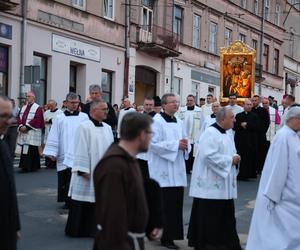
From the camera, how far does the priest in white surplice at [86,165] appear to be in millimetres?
8352

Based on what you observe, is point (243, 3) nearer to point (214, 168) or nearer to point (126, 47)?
point (126, 47)

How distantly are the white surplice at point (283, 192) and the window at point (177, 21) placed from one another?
26353mm

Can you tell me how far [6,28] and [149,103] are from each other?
435 inches

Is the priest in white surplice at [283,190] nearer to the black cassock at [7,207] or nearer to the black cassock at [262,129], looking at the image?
the black cassock at [7,207]

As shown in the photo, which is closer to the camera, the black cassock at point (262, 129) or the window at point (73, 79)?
the black cassock at point (262, 129)

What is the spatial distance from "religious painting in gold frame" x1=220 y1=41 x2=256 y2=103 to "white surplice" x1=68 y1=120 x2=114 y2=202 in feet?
46.1

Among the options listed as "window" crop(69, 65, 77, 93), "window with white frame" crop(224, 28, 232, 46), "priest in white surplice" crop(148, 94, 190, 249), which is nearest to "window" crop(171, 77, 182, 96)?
"window with white frame" crop(224, 28, 232, 46)

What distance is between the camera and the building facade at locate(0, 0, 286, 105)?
22078 mm

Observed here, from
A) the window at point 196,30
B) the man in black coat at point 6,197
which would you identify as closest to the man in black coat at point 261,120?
the man in black coat at point 6,197

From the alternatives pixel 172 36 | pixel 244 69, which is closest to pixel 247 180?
pixel 244 69

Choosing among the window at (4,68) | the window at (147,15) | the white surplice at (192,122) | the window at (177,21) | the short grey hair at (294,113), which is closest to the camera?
the short grey hair at (294,113)

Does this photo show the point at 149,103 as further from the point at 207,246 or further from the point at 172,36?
the point at 172,36

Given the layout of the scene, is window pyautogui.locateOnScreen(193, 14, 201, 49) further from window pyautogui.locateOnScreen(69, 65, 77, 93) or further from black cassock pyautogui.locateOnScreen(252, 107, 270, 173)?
black cassock pyautogui.locateOnScreen(252, 107, 270, 173)

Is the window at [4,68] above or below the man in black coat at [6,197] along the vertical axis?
above
